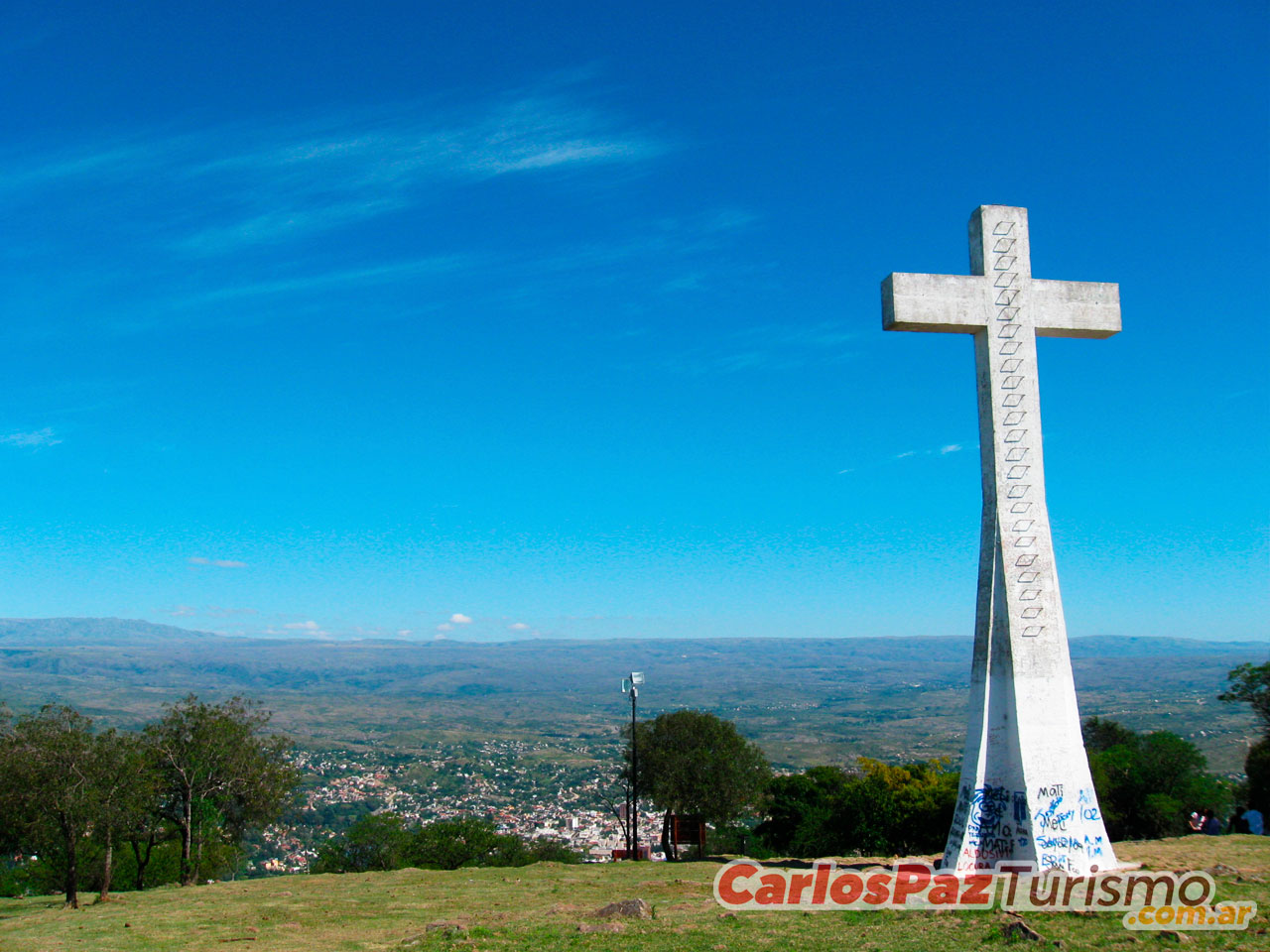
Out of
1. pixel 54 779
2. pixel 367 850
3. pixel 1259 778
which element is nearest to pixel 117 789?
pixel 54 779

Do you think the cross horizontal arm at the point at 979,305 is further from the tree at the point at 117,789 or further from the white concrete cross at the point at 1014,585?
the tree at the point at 117,789

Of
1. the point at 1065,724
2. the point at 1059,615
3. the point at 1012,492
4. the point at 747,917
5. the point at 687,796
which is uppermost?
the point at 1012,492

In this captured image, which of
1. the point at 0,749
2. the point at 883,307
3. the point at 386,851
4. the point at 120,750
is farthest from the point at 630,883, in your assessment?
the point at 386,851

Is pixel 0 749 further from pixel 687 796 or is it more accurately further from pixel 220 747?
pixel 687 796

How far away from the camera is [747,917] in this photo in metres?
13.1

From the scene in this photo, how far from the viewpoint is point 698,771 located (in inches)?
1517

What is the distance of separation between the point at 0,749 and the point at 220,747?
8.48m

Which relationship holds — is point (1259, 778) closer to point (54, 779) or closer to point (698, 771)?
point (698, 771)

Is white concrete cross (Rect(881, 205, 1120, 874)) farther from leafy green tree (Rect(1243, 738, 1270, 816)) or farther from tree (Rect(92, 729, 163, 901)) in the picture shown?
leafy green tree (Rect(1243, 738, 1270, 816))

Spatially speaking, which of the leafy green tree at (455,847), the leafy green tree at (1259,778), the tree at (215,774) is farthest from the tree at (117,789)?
the leafy green tree at (1259,778)

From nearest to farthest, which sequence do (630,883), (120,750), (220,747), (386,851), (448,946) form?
(448,946)
(630,883)
(120,750)
(220,747)
(386,851)

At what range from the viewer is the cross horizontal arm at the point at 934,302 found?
14789 millimetres

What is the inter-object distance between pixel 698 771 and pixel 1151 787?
18.4 m

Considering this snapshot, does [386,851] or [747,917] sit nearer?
[747,917]
